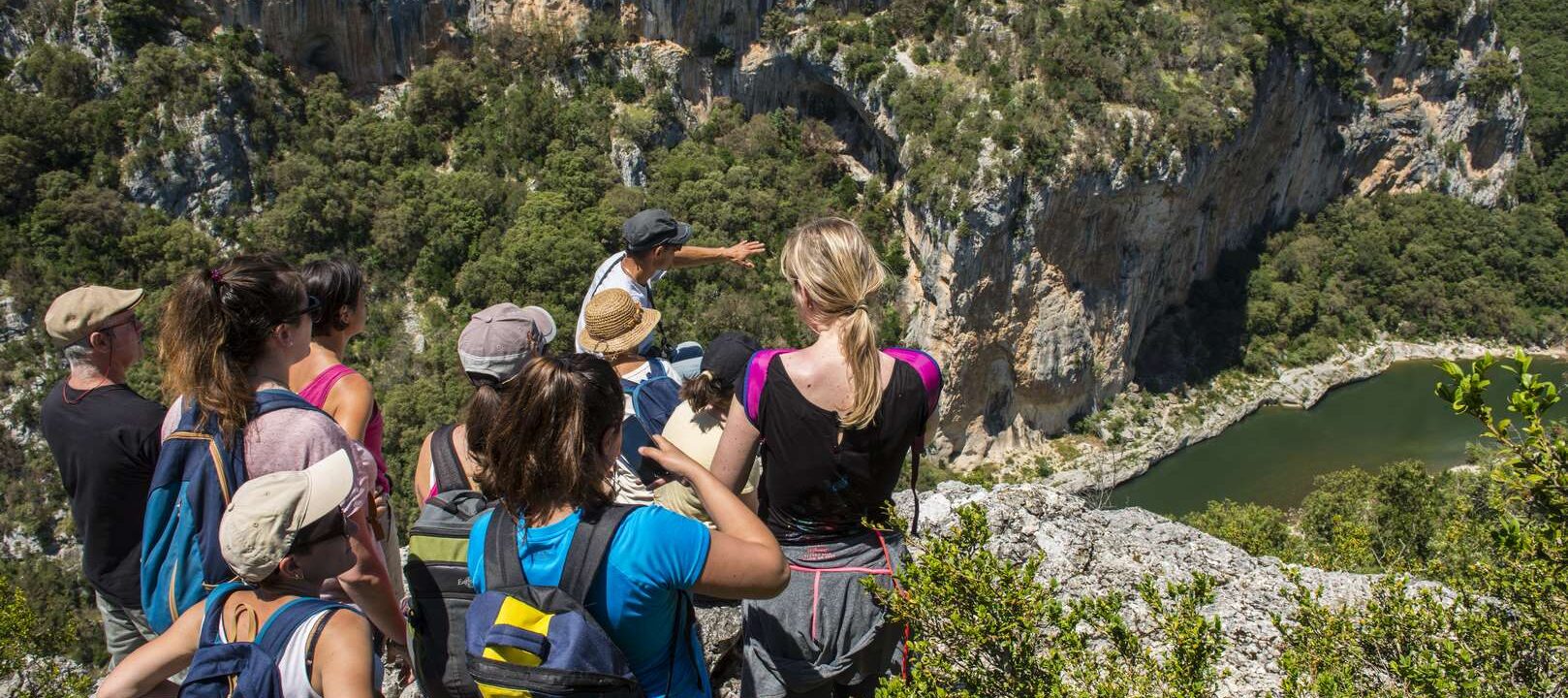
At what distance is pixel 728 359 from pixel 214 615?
1524 mm

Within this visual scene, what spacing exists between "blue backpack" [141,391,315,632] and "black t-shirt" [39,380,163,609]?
438 millimetres

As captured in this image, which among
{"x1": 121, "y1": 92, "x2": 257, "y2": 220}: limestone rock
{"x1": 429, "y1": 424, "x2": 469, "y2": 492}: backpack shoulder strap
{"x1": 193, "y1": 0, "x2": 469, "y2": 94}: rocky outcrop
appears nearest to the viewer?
{"x1": 429, "y1": 424, "x2": 469, "y2": 492}: backpack shoulder strap

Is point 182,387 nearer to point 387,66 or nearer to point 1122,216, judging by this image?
point 1122,216

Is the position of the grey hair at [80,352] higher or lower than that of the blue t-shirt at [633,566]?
higher

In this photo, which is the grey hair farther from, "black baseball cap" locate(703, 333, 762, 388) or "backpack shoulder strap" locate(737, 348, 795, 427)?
"backpack shoulder strap" locate(737, 348, 795, 427)

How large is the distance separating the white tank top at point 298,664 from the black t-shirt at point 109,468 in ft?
4.29

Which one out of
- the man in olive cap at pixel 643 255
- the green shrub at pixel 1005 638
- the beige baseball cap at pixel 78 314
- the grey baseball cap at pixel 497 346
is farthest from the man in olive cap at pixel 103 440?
the green shrub at pixel 1005 638

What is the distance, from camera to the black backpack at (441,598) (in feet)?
6.85

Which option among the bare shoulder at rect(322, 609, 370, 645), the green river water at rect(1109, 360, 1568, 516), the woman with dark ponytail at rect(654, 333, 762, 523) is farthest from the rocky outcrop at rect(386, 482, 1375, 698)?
the green river water at rect(1109, 360, 1568, 516)

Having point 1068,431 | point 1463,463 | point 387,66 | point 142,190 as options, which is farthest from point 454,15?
point 1463,463

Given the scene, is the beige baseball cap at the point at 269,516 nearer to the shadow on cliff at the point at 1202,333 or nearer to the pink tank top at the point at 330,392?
the pink tank top at the point at 330,392

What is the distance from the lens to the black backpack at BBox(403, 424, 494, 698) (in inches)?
82.2

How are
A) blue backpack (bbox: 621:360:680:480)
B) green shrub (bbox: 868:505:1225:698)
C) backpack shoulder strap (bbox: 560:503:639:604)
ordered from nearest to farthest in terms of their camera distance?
backpack shoulder strap (bbox: 560:503:639:604), green shrub (bbox: 868:505:1225:698), blue backpack (bbox: 621:360:680:480)

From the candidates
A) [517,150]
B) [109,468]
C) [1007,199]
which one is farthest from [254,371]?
[517,150]
